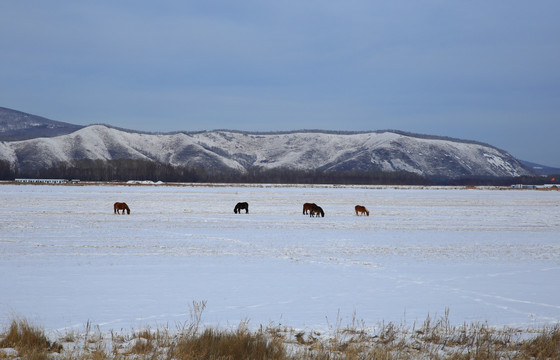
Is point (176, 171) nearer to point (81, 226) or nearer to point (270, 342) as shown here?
point (81, 226)

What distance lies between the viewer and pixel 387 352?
648 centimetres

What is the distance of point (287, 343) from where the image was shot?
690cm

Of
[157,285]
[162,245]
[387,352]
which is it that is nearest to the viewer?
[387,352]

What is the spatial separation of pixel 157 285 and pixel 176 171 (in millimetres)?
161431

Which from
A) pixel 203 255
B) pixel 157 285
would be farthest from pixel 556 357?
A: pixel 203 255

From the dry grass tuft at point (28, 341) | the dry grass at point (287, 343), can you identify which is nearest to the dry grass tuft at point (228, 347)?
the dry grass at point (287, 343)

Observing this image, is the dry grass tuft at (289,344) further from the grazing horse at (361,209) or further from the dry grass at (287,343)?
the grazing horse at (361,209)

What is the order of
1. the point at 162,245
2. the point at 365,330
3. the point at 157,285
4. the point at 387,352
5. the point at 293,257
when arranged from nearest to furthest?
1. the point at 387,352
2. the point at 365,330
3. the point at 157,285
4. the point at 293,257
5. the point at 162,245

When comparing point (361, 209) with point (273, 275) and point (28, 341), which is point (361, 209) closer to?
point (273, 275)

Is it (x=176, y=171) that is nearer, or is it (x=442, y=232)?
(x=442, y=232)

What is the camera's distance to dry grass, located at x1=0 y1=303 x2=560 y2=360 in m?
6.35

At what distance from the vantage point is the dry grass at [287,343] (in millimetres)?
6352

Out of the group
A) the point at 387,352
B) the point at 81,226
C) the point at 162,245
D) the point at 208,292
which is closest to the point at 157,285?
the point at 208,292

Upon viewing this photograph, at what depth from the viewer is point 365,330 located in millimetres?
7531
